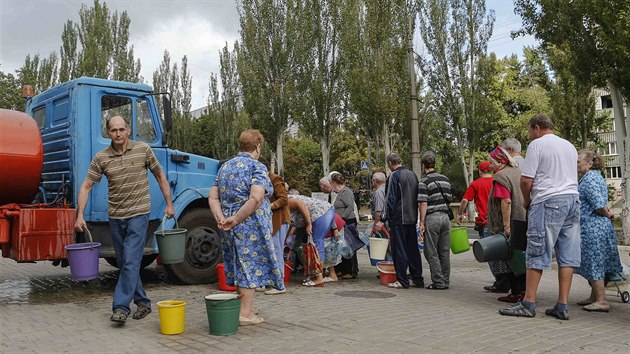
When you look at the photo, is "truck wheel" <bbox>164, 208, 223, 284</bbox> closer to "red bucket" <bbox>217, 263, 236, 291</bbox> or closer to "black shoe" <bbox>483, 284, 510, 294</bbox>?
"red bucket" <bbox>217, 263, 236, 291</bbox>

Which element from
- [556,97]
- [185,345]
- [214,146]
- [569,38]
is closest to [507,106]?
[556,97]

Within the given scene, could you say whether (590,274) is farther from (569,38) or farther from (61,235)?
(569,38)

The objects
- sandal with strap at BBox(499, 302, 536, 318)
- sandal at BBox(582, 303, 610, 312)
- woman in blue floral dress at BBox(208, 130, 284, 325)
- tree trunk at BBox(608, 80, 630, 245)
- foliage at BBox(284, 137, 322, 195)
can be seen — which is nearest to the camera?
woman in blue floral dress at BBox(208, 130, 284, 325)

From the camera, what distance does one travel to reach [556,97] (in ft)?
86.3

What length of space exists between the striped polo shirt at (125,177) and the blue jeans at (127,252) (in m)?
0.09

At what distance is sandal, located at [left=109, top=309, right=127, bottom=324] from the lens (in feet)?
17.2

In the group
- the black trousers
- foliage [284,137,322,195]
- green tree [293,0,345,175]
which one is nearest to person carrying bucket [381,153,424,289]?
the black trousers

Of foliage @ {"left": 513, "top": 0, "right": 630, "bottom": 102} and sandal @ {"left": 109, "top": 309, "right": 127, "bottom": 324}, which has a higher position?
foliage @ {"left": 513, "top": 0, "right": 630, "bottom": 102}

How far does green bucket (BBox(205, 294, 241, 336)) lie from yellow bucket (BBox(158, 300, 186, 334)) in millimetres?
295

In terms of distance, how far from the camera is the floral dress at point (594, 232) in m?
6.09

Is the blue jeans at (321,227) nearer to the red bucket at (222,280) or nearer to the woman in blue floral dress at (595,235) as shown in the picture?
the red bucket at (222,280)

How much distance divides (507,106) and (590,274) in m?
43.5

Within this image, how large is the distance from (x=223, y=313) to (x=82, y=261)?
1759 mm

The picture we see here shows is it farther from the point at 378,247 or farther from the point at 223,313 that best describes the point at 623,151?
the point at 223,313
